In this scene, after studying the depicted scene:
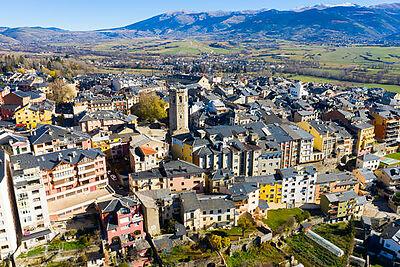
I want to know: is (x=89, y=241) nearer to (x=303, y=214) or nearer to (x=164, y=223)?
(x=164, y=223)

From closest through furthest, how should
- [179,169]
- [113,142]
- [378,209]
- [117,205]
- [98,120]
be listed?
[117,205], [179,169], [378,209], [113,142], [98,120]

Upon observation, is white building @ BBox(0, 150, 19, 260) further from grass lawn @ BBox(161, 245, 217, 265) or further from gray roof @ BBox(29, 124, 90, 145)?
grass lawn @ BBox(161, 245, 217, 265)

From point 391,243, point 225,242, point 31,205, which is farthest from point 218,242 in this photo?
point 391,243

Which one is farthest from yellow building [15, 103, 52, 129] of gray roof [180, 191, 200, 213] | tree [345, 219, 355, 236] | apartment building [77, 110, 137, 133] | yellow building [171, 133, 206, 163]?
tree [345, 219, 355, 236]

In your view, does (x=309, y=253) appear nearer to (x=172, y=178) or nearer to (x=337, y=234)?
(x=337, y=234)

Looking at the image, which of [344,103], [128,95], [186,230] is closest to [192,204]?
[186,230]

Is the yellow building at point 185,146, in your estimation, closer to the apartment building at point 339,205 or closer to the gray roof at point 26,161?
the apartment building at point 339,205
